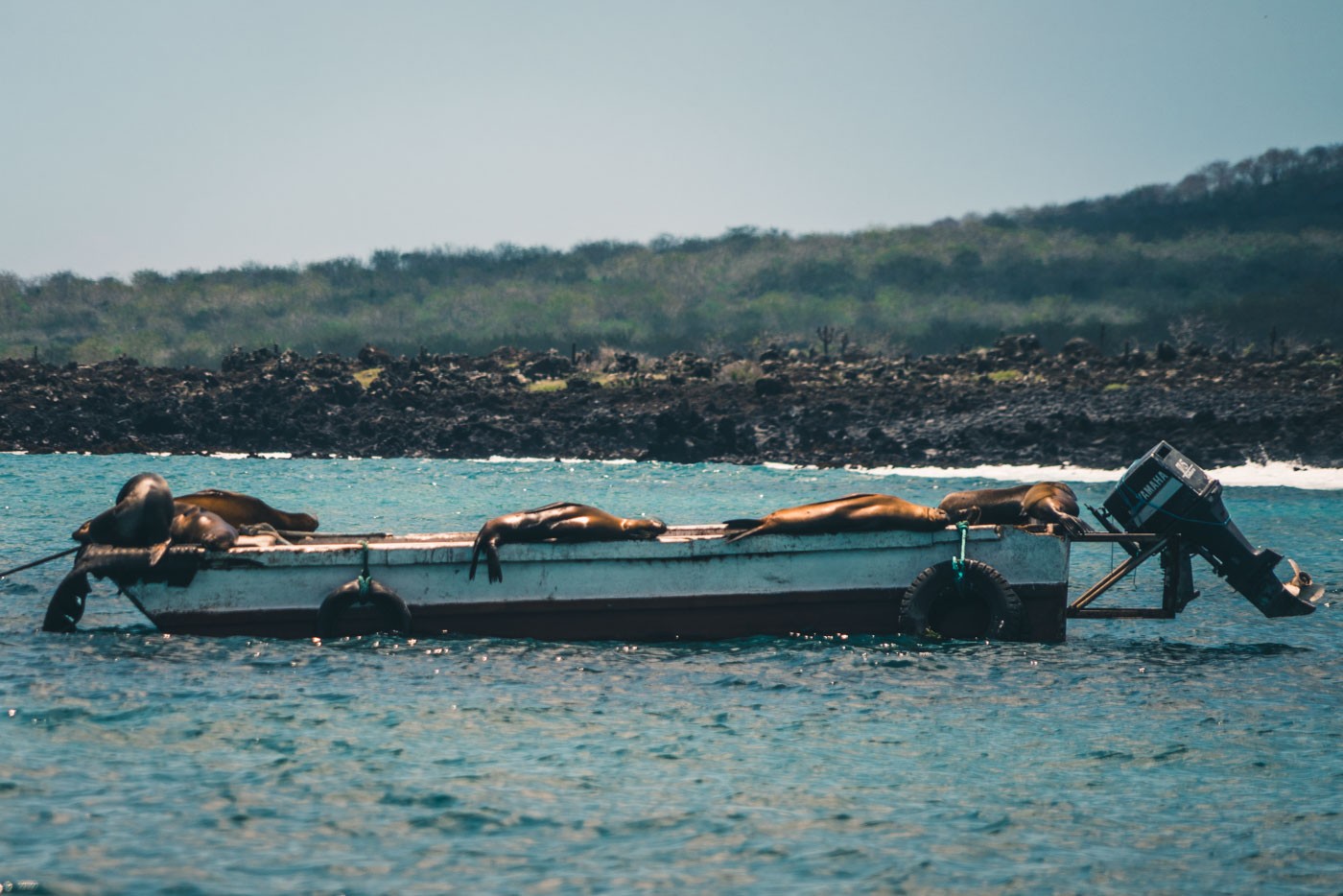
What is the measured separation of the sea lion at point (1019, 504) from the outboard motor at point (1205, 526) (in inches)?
35.1

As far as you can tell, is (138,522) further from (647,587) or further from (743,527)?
(743,527)

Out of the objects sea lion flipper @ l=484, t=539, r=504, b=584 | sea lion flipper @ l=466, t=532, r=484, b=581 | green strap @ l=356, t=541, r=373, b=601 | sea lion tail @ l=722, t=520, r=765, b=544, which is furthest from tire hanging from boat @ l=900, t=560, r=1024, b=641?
green strap @ l=356, t=541, r=373, b=601

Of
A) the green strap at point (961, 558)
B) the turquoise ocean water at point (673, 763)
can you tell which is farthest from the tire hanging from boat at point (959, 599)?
the turquoise ocean water at point (673, 763)

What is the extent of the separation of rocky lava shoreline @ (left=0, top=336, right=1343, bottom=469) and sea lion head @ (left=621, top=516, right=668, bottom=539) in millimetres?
40804

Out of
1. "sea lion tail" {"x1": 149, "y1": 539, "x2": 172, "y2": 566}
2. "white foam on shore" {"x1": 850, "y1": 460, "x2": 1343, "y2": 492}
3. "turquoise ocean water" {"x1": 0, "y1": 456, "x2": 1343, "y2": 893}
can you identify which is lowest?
"turquoise ocean water" {"x1": 0, "y1": 456, "x2": 1343, "y2": 893}

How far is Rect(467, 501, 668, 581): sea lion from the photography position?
16984 mm

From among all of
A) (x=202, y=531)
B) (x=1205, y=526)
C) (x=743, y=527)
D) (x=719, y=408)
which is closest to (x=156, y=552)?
(x=202, y=531)

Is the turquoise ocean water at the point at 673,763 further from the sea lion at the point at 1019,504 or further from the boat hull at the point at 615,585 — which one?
the sea lion at the point at 1019,504

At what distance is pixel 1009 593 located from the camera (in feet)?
56.4

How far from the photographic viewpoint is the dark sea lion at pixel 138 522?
17.0 meters

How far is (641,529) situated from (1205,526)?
23.7 ft

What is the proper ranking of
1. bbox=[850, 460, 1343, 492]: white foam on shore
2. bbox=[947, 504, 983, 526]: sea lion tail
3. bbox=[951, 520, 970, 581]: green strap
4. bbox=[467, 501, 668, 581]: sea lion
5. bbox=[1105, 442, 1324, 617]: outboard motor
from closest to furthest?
1. bbox=[467, 501, 668, 581]: sea lion
2. bbox=[951, 520, 970, 581]: green strap
3. bbox=[1105, 442, 1324, 617]: outboard motor
4. bbox=[947, 504, 983, 526]: sea lion tail
5. bbox=[850, 460, 1343, 492]: white foam on shore

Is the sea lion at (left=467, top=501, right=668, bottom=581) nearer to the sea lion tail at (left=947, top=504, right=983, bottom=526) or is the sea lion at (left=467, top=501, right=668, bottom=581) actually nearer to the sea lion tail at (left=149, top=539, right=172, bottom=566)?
the sea lion tail at (left=149, top=539, right=172, bottom=566)

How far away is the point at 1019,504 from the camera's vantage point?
721 inches
